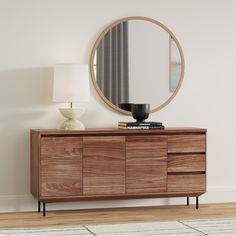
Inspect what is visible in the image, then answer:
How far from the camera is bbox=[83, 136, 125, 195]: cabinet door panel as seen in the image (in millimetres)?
5449

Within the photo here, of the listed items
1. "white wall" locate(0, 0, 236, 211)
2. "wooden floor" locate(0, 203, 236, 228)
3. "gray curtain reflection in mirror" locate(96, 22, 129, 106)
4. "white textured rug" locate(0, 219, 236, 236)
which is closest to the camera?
"white textured rug" locate(0, 219, 236, 236)

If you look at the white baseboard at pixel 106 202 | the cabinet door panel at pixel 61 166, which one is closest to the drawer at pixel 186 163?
the white baseboard at pixel 106 202

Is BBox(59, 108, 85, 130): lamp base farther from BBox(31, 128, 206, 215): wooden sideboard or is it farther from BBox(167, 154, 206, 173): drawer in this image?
BBox(167, 154, 206, 173): drawer

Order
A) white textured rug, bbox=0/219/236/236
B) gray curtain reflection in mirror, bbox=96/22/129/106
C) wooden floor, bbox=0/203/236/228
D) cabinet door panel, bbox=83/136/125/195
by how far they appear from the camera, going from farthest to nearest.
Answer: gray curtain reflection in mirror, bbox=96/22/129/106, cabinet door panel, bbox=83/136/125/195, wooden floor, bbox=0/203/236/228, white textured rug, bbox=0/219/236/236

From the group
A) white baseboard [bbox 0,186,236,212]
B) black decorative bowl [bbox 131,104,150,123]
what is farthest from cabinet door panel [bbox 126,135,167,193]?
white baseboard [bbox 0,186,236,212]

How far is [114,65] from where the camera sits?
19.2 ft

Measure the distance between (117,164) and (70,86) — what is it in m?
0.73

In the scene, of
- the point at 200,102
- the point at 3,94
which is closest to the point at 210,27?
the point at 200,102

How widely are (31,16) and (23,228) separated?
1.80 meters

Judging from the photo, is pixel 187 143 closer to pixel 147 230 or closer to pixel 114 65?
pixel 114 65

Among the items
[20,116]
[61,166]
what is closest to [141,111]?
[61,166]

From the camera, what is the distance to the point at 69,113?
553 cm

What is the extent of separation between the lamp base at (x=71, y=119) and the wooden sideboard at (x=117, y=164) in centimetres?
9

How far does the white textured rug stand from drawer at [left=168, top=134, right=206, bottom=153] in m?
0.76
